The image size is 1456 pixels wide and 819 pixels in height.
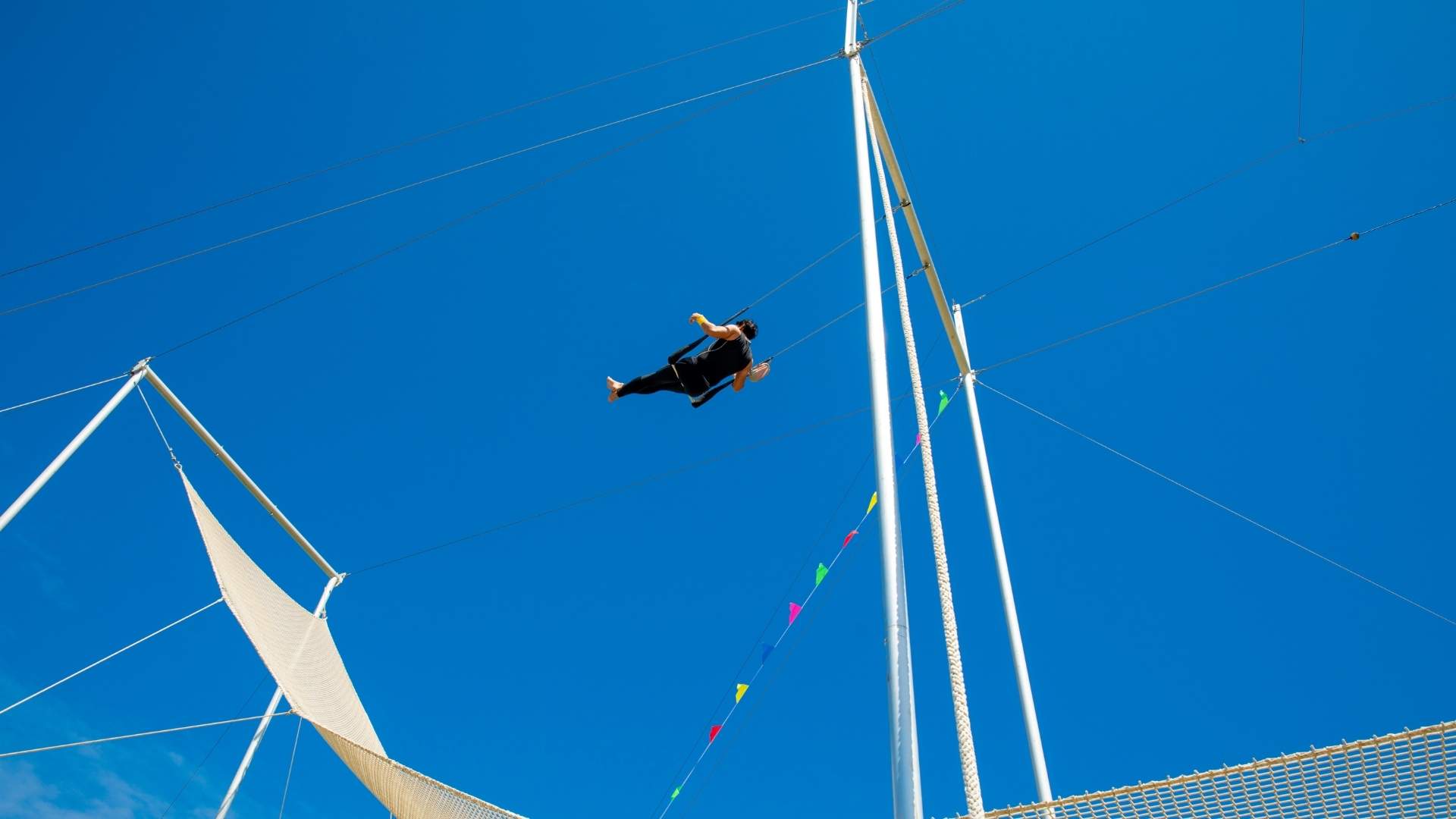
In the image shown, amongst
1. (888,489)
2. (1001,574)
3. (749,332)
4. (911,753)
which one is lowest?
(1001,574)

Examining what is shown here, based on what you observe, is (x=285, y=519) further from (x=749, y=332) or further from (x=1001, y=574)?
(x=1001, y=574)

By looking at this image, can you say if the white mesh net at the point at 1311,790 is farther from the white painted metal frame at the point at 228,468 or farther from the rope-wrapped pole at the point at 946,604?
the white painted metal frame at the point at 228,468

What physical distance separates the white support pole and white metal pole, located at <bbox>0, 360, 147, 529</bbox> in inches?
3.7

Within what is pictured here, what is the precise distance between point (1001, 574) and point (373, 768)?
4.50 meters

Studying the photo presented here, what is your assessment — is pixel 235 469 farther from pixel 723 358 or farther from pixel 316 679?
pixel 723 358

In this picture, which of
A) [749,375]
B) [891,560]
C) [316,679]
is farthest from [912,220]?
[316,679]

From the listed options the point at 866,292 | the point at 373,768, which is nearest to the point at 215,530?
the point at 373,768

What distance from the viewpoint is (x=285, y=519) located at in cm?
882

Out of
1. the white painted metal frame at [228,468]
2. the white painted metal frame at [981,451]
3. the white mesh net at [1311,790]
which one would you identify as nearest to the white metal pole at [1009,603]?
the white painted metal frame at [981,451]

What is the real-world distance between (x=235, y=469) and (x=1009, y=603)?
704cm

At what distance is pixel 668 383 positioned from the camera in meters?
5.72

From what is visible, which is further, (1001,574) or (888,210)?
(1001,574)

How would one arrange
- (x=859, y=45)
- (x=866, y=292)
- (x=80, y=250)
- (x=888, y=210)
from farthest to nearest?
(x=80, y=250)
(x=859, y=45)
(x=888, y=210)
(x=866, y=292)

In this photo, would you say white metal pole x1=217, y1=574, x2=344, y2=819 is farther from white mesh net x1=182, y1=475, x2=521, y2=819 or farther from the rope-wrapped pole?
the rope-wrapped pole
